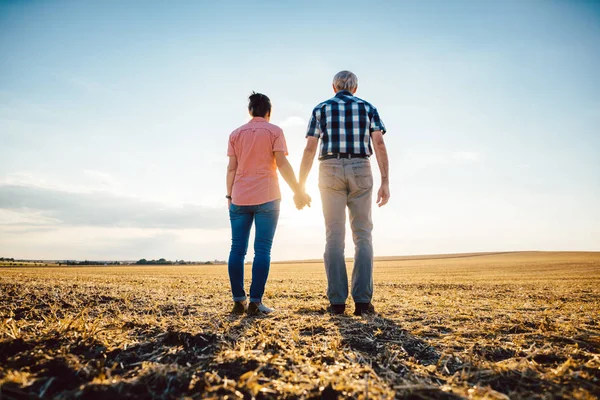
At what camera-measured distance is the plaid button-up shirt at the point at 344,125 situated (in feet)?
16.5

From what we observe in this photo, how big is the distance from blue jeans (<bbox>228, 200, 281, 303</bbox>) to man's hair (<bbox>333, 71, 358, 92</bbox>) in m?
2.03

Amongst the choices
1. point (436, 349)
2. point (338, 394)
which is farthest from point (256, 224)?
point (338, 394)

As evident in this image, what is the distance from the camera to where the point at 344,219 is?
16.6 ft

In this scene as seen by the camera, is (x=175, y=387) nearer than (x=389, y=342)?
Yes

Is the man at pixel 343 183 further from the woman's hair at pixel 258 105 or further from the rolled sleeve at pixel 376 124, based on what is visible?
the woman's hair at pixel 258 105

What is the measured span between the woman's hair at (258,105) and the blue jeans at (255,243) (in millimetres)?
1311

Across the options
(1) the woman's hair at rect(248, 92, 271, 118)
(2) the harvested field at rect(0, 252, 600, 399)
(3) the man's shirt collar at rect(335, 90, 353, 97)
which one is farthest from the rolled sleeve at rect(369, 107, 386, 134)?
(2) the harvested field at rect(0, 252, 600, 399)

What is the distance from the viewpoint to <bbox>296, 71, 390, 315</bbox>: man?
4.94m

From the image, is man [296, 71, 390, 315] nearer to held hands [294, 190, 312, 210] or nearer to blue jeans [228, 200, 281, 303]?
held hands [294, 190, 312, 210]

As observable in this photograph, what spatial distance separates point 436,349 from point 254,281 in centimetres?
239

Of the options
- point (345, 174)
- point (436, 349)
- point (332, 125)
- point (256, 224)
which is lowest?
point (436, 349)

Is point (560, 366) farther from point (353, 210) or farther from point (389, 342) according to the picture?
point (353, 210)

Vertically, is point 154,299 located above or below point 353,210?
below

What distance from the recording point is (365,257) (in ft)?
16.3
